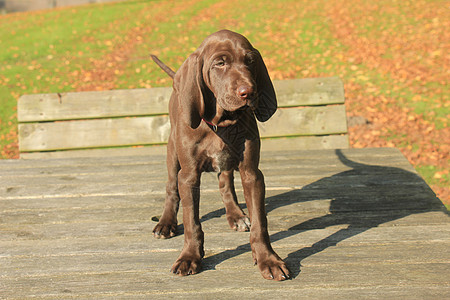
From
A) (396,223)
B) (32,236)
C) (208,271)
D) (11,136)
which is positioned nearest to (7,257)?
(32,236)

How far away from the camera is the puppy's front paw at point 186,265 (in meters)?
2.61

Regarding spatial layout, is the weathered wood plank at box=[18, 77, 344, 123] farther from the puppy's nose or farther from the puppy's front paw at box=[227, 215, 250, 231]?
the puppy's nose

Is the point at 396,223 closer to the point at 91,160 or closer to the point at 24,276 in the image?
the point at 24,276

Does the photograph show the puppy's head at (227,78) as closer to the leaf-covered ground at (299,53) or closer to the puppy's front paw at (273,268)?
the puppy's front paw at (273,268)

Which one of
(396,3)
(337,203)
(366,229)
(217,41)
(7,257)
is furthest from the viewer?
(396,3)

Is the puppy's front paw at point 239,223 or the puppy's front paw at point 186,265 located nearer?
the puppy's front paw at point 186,265

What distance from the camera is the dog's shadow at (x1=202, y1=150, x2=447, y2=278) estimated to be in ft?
9.63

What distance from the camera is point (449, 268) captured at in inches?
101

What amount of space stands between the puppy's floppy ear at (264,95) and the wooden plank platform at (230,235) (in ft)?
3.08

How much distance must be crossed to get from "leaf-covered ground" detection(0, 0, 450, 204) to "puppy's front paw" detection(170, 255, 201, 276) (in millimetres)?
4344

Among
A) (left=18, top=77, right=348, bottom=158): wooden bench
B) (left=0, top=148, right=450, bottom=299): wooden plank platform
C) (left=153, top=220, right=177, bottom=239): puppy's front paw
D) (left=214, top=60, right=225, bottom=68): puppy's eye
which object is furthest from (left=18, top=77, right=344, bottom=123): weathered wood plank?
(left=214, top=60, right=225, bottom=68): puppy's eye

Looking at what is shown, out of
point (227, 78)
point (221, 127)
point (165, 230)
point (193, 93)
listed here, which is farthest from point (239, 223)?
point (227, 78)

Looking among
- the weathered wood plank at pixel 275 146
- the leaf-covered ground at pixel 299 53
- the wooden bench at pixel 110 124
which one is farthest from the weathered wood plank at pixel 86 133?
the leaf-covered ground at pixel 299 53

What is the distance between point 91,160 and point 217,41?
339 cm
